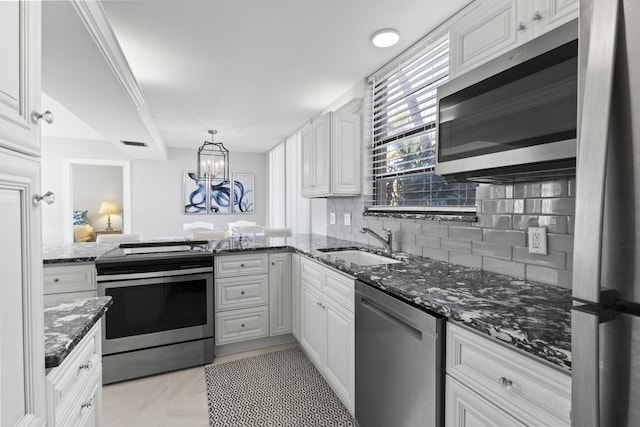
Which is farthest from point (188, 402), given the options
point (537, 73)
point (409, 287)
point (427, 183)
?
point (537, 73)

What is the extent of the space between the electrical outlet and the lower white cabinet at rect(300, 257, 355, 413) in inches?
34.9

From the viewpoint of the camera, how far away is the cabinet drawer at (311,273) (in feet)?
7.27

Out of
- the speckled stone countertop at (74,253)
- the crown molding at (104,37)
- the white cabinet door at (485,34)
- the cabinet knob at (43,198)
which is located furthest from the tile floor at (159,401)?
the white cabinet door at (485,34)

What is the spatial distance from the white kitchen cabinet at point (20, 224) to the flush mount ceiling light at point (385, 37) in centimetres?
195

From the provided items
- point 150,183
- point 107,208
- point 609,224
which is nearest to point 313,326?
point 609,224

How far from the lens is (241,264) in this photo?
2.62 metres

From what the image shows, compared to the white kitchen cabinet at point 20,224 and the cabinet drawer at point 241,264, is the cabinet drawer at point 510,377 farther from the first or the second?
the cabinet drawer at point 241,264

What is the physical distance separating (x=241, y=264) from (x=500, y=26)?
7.48 ft

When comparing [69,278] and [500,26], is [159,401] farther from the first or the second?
[500,26]

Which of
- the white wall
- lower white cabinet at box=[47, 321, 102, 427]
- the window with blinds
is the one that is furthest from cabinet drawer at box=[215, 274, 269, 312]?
the white wall

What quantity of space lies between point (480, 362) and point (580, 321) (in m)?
0.52

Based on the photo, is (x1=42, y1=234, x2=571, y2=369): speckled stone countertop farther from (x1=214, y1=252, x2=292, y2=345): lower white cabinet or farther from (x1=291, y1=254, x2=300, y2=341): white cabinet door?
(x1=214, y1=252, x2=292, y2=345): lower white cabinet

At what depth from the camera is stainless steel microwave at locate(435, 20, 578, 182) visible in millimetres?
969

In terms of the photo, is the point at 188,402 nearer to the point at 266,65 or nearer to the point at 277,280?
the point at 277,280
